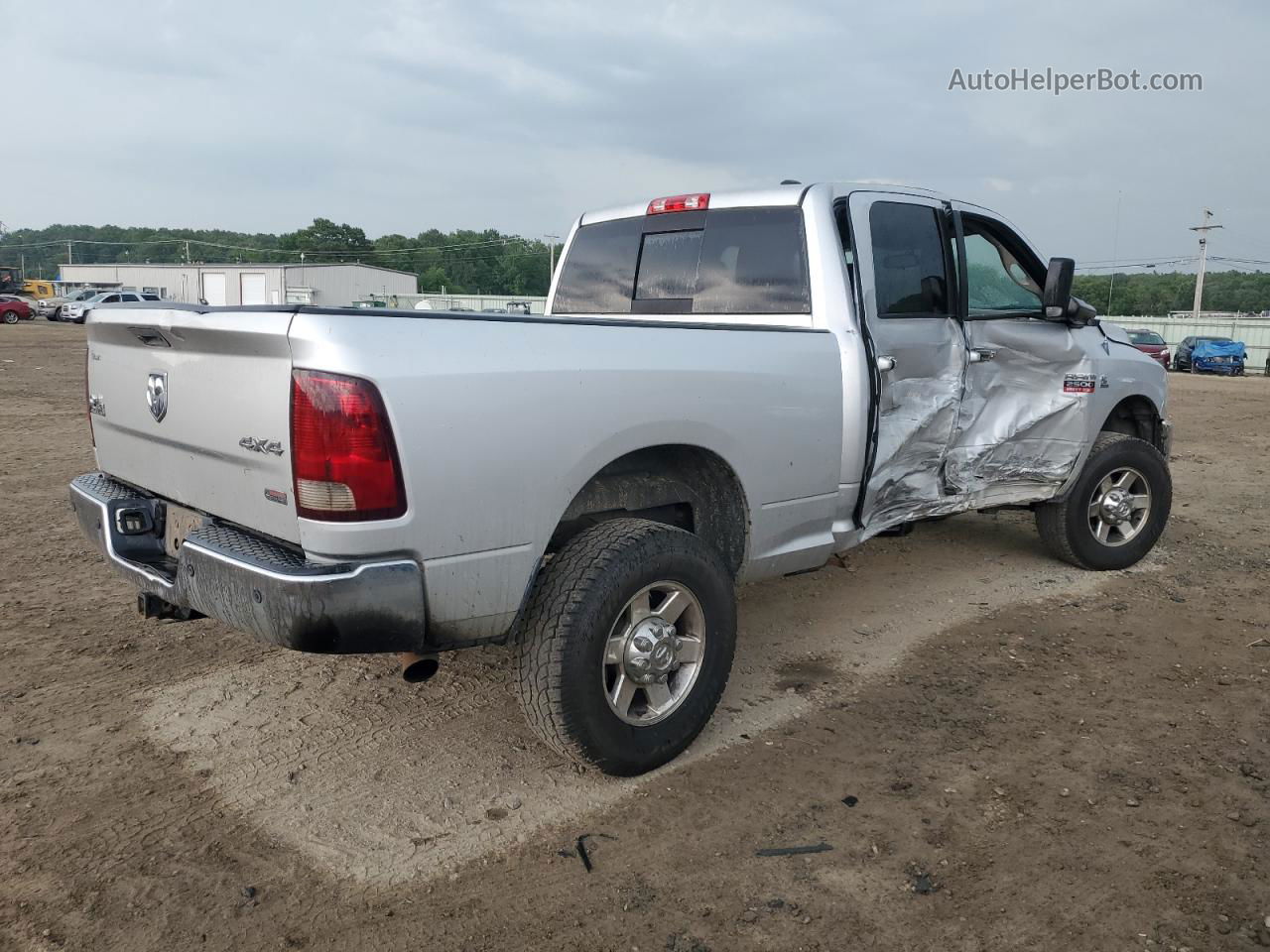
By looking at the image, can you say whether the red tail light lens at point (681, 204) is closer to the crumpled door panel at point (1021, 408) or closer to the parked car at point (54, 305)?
the crumpled door panel at point (1021, 408)

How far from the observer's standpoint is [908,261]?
4.39 metres

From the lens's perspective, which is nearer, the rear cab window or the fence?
the rear cab window

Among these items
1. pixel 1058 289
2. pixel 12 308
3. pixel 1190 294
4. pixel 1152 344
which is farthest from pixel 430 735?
pixel 1190 294

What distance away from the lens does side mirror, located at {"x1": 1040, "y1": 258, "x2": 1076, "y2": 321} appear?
4.77 metres

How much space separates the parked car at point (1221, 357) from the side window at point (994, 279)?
1279 inches

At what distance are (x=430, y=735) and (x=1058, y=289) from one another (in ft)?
11.9

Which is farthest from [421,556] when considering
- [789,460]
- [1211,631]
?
[1211,631]

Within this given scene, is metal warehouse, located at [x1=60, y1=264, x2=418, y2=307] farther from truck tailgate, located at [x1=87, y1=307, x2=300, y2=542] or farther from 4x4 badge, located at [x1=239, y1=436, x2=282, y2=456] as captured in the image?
4x4 badge, located at [x1=239, y1=436, x2=282, y2=456]

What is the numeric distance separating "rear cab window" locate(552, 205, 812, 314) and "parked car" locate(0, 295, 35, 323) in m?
41.6

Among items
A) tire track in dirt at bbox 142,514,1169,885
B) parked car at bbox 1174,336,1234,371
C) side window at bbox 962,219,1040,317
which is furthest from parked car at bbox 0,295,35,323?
parked car at bbox 1174,336,1234,371

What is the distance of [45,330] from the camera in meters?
34.2

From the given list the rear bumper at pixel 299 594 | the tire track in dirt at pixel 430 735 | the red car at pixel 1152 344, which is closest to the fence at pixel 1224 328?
the red car at pixel 1152 344

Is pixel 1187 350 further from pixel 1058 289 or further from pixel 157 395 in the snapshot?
pixel 157 395

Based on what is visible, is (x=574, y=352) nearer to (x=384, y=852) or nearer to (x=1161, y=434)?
(x=384, y=852)
